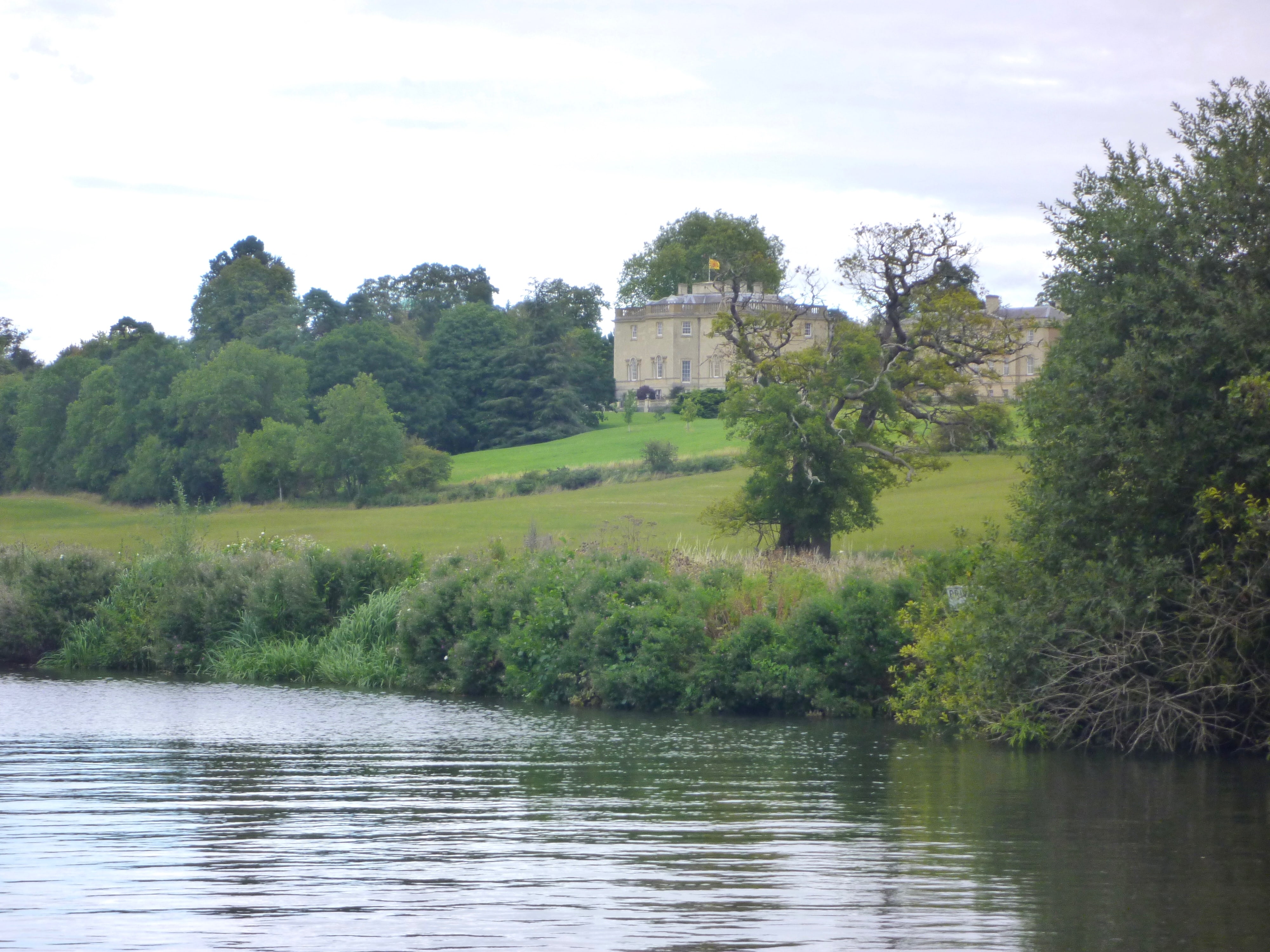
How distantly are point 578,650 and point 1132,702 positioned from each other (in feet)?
33.6

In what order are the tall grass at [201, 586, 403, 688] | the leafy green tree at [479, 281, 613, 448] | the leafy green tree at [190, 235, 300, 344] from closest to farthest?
the tall grass at [201, 586, 403, 688], the leafy green tree at [479, 281, 613, 448], the leafy green tree at [190, 235, 300, 344]

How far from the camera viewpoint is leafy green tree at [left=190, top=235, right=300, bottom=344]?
119 m

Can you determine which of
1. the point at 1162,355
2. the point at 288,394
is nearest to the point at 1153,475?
the point at 1162,355

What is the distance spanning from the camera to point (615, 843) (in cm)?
1150

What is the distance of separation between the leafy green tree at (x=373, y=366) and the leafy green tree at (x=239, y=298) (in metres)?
11.0

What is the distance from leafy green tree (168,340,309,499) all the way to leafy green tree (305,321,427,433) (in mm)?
7188

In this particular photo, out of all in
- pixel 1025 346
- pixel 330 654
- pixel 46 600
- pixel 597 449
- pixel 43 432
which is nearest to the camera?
pixel 330 654

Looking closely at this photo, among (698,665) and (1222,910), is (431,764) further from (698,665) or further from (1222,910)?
(1222,910)

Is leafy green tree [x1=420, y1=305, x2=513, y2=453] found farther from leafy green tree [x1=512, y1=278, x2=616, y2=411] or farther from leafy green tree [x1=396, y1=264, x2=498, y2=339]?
leafy green tree [x1=396, y1=264, x2=498, y2=339]

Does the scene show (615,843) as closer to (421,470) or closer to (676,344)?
(421,470)

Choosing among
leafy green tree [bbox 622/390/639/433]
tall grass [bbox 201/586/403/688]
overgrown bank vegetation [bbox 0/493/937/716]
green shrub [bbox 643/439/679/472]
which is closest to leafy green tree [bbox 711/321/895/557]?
overgrown bank vegetation [bbox 0/493/937/716]

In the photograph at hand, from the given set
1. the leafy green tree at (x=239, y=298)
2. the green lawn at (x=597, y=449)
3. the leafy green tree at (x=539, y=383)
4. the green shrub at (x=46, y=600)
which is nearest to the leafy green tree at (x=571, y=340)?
the leafy green tree at (x=539, y=383)

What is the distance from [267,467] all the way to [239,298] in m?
42.6

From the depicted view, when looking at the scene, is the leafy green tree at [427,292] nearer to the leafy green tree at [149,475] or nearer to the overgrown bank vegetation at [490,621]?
the leafy green tree at [149,475]
